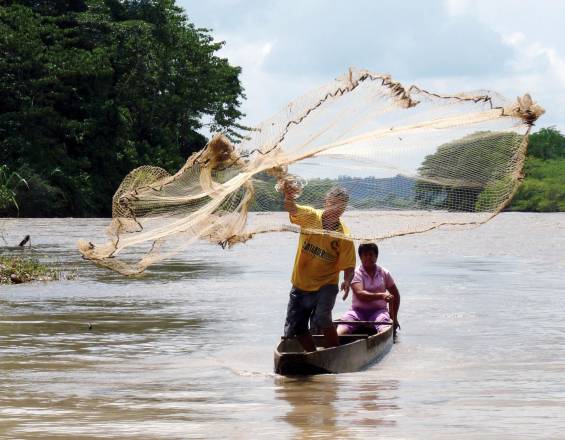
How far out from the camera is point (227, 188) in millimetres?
9445

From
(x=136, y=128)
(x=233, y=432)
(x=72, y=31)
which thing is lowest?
(x=233, y=432)

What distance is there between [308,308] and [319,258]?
1.51 ft

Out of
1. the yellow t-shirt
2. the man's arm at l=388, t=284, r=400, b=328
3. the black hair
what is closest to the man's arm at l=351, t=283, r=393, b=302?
the man's arm at l=388, t=284, r=400, b=328

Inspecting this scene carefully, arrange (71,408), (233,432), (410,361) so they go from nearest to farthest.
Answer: (233,432) → (71,408) → (410,361)

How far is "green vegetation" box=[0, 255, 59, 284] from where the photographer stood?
18859 mm

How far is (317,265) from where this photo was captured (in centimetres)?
995

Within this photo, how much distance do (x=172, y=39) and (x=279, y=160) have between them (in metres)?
53.5

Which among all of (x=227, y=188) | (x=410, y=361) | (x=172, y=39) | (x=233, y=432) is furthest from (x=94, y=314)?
(x=172, y=39)

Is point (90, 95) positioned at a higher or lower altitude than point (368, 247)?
higher

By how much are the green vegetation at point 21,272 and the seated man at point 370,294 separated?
322 inches

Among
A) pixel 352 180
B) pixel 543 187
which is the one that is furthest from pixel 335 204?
pixel 543 187

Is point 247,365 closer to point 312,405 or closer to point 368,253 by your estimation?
point 368,253

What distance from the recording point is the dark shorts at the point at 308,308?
1005cm

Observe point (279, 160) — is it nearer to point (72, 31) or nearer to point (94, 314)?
point (94, 314)
